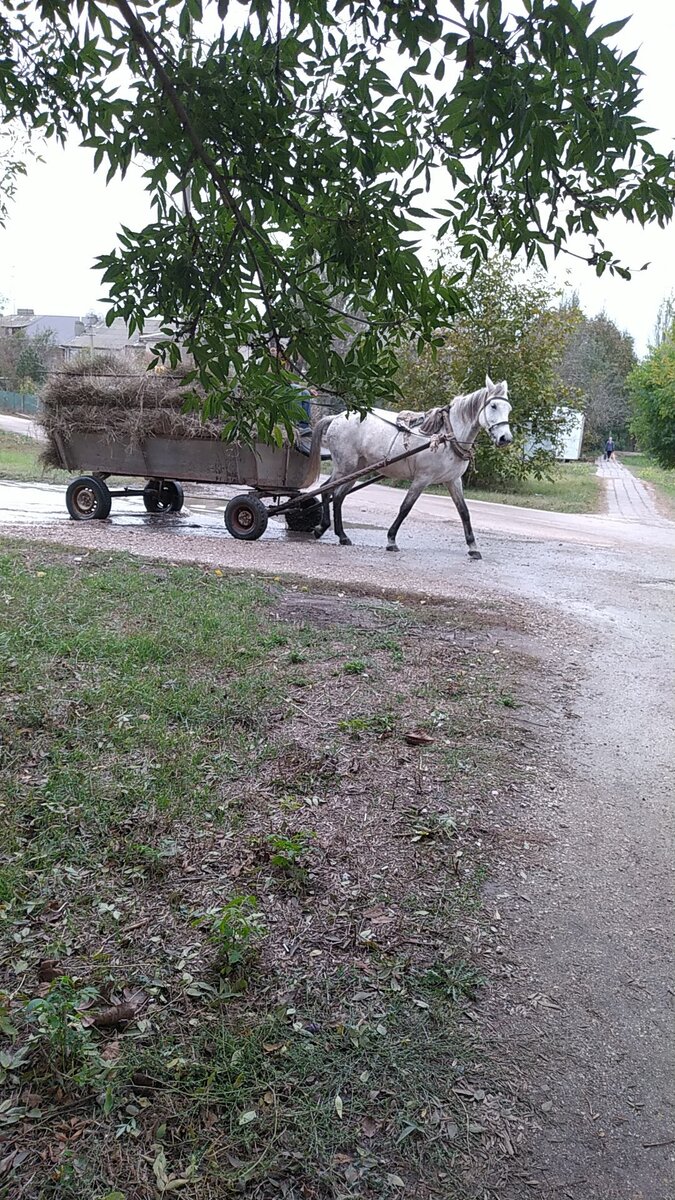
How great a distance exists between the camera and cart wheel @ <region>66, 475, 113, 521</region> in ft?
44.6

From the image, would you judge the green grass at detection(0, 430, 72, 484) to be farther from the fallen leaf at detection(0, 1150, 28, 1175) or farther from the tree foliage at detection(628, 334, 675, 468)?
the tree foliage at detection(628, 334, 675, 468)

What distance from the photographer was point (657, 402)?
35438mm

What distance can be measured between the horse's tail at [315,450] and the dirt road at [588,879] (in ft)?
6.75

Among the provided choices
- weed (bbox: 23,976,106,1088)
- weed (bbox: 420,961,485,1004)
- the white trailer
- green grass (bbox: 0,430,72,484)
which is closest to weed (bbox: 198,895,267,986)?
weed (bbox: 23,976,106,1088)

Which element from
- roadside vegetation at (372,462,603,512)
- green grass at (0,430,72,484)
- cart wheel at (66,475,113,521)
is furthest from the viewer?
roadside vegetation at (372,462,603,512)

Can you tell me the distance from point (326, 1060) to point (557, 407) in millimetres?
23985

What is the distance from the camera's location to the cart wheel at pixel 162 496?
1521 centimetres

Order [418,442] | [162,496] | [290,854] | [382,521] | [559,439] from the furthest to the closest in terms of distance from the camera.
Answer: [559,439]
[382,521]
[162,496]
[418,442]
[290,854]

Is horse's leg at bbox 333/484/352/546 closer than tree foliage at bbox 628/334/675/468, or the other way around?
horse's leg at bbox 333/484/352/546

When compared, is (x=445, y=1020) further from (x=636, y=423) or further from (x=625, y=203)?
(x=636, y=423)

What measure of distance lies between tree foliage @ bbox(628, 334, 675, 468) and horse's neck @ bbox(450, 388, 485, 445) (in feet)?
82.8

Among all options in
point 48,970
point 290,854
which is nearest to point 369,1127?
point 48,970

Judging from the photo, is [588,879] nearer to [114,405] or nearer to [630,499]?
[114,405]

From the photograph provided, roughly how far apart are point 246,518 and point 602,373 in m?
54.2
